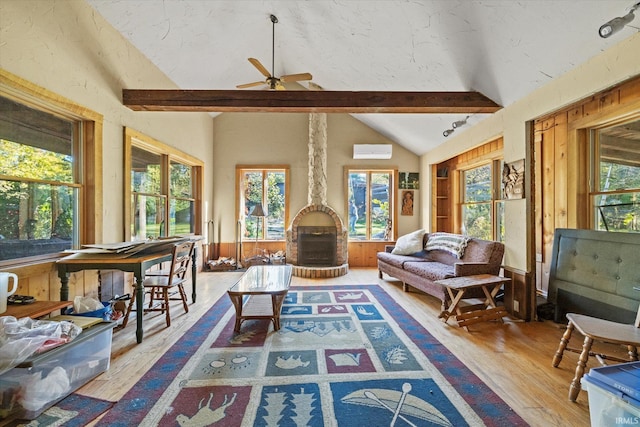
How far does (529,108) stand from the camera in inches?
115

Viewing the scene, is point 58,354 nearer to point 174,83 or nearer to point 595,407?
point 595,407

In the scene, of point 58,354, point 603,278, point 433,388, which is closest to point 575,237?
point 603,278

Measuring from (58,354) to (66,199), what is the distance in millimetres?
1568

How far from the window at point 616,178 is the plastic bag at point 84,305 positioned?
15.9 ft

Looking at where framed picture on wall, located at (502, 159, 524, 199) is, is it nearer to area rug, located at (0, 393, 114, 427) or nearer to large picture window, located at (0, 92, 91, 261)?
area rug, located at (0, 393, 114, 427)

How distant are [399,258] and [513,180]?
1.92 meters

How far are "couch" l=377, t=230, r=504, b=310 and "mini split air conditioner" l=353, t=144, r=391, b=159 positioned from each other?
1930mm

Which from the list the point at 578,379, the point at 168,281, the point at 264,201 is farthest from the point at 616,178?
the point at 264,201

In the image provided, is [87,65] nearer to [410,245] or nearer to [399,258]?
[399,258]

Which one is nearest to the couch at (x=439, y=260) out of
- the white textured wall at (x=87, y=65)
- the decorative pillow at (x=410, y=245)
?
the decorative pillow at (x=410, y=245)

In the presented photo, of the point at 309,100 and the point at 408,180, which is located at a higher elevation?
the point at 309,100

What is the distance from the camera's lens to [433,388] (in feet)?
5.92

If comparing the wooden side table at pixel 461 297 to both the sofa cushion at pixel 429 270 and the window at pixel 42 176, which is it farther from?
the window at pixel 42 176

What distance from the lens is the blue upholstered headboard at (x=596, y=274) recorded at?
231 centimetres
